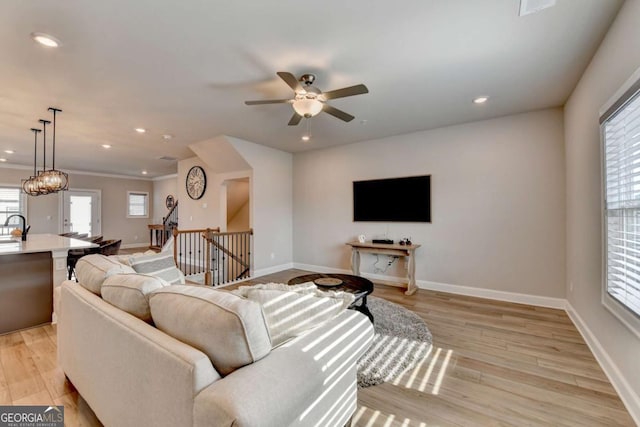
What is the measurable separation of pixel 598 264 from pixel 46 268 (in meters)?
5.69

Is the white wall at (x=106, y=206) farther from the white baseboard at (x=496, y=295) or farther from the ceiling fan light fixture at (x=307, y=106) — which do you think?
the white baseboard at (x=496, y=295)

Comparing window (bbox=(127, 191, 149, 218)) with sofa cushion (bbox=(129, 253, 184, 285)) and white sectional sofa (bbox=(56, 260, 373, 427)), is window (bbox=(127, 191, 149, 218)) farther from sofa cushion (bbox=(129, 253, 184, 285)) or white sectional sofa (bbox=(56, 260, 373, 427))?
white sectional sofa (bbox=(56, 260, 373, 427))

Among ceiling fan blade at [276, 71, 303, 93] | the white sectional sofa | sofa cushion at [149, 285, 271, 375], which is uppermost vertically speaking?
ceiling fan blade at [276, 71, 303, 93]

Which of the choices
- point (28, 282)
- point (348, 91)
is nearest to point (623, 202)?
point (348, 91)

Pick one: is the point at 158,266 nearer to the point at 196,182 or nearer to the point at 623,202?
the point at 623,202

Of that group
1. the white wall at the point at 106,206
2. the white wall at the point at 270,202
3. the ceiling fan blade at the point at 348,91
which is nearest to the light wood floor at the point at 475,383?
the ceiling fan blade at the point at 348,91

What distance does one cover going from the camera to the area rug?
215 cm

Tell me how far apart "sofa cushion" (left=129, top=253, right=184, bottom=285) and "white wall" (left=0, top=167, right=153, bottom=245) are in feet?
25.8

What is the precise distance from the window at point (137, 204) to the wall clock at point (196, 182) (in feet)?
14.1

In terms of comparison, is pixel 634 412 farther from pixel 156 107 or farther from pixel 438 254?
pixel 156 107

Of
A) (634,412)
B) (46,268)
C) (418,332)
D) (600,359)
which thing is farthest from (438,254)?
(46,268)

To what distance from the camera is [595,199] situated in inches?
96.3

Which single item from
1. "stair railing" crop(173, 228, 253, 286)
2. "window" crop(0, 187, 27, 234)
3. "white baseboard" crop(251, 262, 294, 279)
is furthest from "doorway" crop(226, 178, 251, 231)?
"window" crop(0, 187, 27, 234)

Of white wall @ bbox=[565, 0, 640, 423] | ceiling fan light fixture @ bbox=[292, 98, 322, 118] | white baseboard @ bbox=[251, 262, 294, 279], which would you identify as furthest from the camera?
white baseboard @ bbox=[251, 262, 294, 279]
